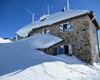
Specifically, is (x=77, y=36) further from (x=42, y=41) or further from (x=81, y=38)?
(x=42, y=41)

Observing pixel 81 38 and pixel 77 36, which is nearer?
pixel 81 38

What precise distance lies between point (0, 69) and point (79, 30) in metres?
9.29

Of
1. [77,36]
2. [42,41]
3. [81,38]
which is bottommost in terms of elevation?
[42,41]

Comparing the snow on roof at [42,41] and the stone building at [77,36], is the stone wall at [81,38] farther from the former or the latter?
the snow on roof at [42,41]

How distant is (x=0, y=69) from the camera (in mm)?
4699

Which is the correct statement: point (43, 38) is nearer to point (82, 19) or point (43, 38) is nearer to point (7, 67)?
point (82, 19)

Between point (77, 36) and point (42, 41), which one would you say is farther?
point (77, 36)

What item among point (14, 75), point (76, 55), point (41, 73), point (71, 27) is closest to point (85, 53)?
point (76, 55)

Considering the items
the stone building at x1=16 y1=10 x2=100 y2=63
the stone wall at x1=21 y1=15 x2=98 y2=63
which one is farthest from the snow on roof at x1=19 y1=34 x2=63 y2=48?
the stone wall at x1=21 y1=15 x2=98 y2=63

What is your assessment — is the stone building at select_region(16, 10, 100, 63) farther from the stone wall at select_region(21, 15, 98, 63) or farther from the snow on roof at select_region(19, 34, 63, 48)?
the snow on roof at select_region(19, 34, 63, 48)

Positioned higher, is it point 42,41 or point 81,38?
point 81,38

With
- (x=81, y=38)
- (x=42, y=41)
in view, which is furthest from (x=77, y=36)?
(x=42, y=41)

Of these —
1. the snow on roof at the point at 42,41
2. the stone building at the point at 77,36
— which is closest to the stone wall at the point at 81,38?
the stone building at the point at 77,36

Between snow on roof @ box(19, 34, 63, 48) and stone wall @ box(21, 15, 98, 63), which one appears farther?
stone wall @ box(21, 15, 98, 63)
